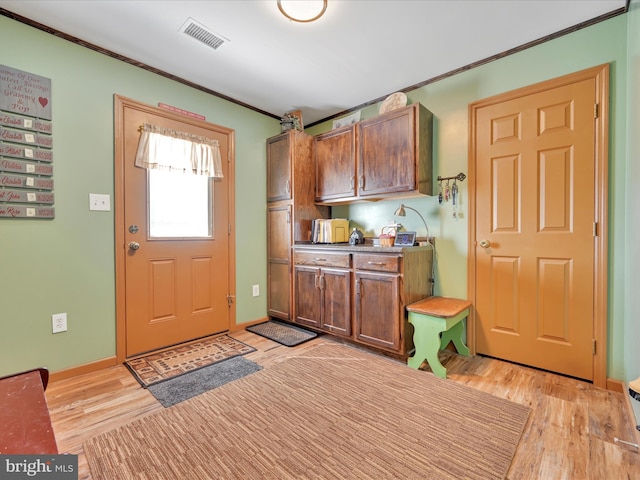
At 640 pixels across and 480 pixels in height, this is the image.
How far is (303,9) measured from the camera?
6.06 ft

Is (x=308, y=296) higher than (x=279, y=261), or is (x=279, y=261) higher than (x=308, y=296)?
(x=279, y=261)

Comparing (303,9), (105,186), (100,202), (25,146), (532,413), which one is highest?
(303,9)

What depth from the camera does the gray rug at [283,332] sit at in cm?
285

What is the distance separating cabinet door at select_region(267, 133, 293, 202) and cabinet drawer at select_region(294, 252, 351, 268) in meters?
0.69

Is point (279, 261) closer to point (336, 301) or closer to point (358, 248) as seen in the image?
point (336, 301)

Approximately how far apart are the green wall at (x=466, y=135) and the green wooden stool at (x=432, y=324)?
0.36 meters

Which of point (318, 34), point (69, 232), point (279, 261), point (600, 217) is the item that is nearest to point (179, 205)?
point (69, 232)

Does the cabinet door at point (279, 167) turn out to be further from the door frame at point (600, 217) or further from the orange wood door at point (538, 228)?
the door frame at point (600, 217)

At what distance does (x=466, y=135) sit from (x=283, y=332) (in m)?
2.61

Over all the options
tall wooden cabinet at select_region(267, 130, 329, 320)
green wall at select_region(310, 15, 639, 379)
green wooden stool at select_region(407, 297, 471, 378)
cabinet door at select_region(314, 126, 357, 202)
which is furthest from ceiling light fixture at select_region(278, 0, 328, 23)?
green wooden stool at select_region(407, 297, 471, 378)

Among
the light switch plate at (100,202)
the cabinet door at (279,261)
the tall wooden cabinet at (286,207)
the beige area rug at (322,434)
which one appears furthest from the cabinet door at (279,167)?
the beige area rug at (322,434)

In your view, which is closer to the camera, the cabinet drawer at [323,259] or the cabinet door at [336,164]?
the cabinet drawer at [323,259]

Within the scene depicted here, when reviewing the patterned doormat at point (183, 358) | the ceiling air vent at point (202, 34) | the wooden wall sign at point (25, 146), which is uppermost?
the ceiling air vent at point (202, 34)

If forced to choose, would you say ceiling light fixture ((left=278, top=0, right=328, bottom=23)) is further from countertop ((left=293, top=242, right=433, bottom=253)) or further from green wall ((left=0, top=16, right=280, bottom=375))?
countertop ((left=293, top=242, right=433, bottom=253))
